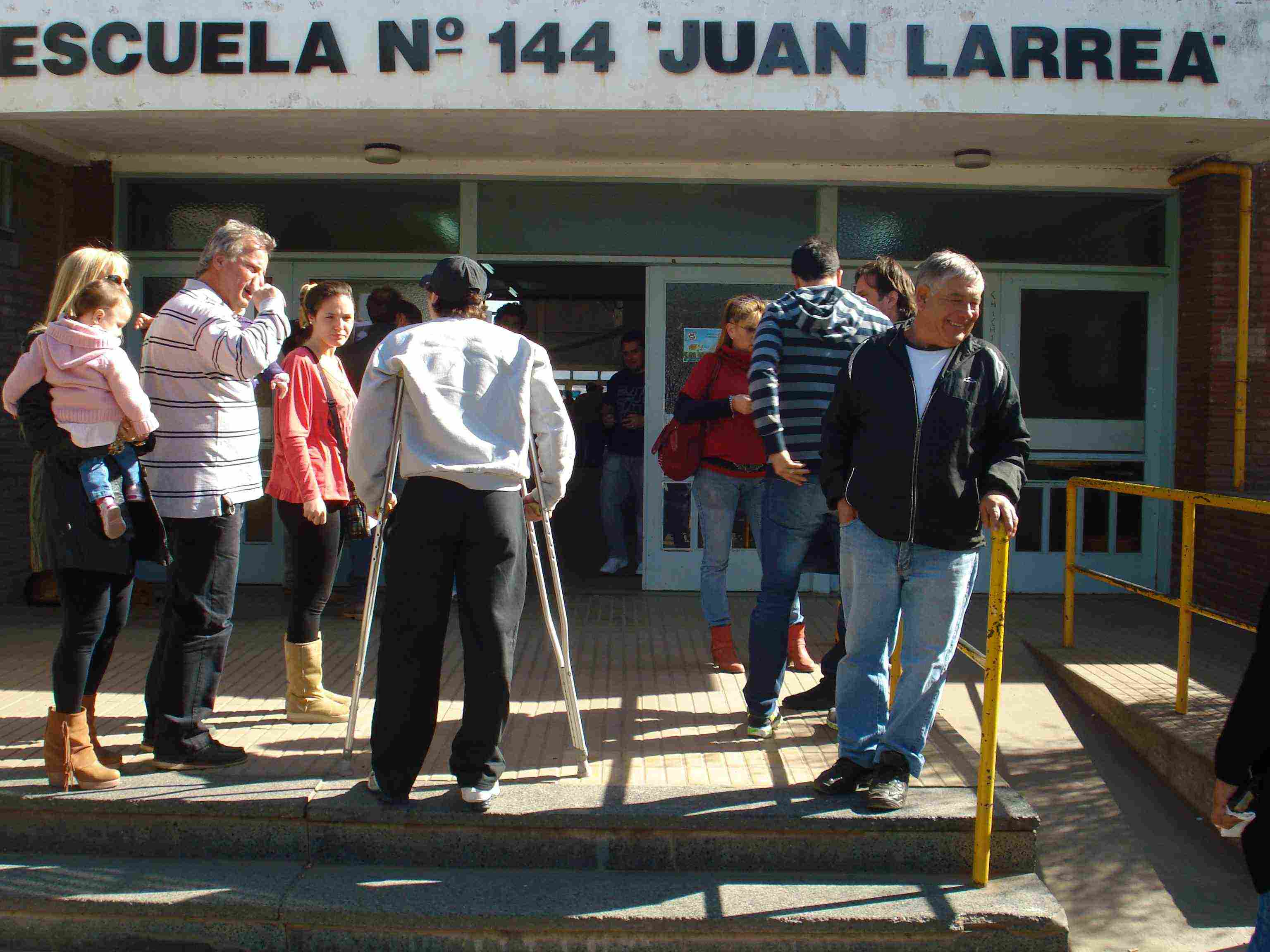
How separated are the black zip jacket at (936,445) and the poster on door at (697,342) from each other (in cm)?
400

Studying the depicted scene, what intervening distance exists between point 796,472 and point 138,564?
17.5 feet

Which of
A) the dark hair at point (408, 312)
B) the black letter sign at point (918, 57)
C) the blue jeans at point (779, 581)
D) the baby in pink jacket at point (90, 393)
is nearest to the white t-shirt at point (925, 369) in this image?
the blue jeans at point (779, 581)

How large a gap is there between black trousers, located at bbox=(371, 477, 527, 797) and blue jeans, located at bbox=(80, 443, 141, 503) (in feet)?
2.98

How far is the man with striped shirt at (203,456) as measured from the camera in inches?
147

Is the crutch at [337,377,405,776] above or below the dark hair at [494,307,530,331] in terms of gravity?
below

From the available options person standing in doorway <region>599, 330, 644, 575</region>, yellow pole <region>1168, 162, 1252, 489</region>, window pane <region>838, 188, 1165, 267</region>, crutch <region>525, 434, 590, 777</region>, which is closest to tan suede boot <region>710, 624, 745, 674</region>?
crutch <region>525, 434, 590, 777</region>

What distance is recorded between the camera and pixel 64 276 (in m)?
3.74

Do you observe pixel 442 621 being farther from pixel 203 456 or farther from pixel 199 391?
pixel 199 391

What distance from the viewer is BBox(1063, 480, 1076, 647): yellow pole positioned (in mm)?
5527

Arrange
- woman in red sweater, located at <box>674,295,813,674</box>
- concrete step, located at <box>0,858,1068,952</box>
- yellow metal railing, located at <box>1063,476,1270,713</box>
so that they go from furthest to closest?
woman in red sweater, located at <box>674,295,813,674</box> → yellow metal railing, located at <box>1063,476,1270,713</box> → concrete step, located at <box>0,858,1068,952</box>

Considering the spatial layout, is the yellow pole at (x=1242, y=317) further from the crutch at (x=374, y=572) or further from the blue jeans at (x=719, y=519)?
the crutch at (x=374, y=572)

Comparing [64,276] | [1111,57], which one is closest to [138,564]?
[64,276]

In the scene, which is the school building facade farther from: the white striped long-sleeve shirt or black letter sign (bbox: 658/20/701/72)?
the white striped long-sleeve shirt

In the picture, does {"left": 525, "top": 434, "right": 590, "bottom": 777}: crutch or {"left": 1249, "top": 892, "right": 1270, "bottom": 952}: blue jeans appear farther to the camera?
{"left": 525, "top": 434, "right": 590, "bottom": 777}: crutch
